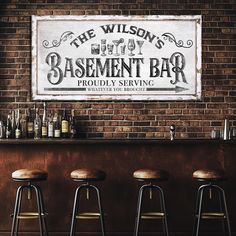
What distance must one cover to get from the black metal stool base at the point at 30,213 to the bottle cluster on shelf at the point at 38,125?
42.4 inches

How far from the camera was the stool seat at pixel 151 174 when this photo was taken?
19.3 feet

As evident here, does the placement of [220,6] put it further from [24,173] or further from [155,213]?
[24,173]

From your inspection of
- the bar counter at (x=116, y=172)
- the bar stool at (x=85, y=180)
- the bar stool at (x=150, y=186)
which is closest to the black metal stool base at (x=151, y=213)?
the bar stool at (x=150, y=186)

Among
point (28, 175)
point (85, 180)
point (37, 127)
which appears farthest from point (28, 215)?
point (37, 127)

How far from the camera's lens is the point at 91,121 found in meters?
7.56

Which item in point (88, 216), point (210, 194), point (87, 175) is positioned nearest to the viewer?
point (87, 175)

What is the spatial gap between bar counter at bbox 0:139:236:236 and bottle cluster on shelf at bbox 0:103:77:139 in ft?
2.93

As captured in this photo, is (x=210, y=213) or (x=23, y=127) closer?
(x=210, y=213)

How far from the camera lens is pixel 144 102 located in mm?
7555

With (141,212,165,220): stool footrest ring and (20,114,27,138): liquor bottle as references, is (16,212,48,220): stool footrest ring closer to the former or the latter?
(141,212,165,220): stool footrest ring

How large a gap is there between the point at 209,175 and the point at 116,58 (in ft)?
7.64

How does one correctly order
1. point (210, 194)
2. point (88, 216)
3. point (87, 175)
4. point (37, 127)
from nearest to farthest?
point (87, 175)
point (210, 194)
point (88, 216)
point (37, 127)

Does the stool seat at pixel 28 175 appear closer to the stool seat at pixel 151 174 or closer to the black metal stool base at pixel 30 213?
the black metal stool base at pixel 30 213

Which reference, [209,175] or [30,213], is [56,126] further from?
[209,175]
